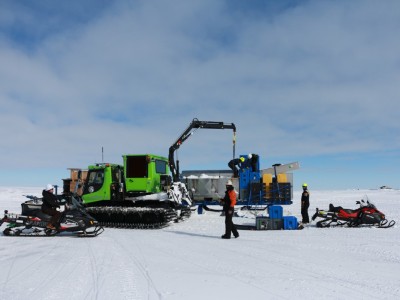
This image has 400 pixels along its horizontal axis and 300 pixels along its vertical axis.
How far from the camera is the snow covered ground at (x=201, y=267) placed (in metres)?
4.98

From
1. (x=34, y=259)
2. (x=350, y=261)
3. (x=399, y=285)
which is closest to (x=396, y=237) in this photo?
(x=350, y=261)

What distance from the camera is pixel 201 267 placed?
650 cm

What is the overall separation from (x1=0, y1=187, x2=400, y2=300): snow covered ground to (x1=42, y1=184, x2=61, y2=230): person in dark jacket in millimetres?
521

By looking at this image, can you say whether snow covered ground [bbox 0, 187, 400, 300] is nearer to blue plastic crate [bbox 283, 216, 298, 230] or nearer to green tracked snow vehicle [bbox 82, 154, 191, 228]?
blue plastic crate [bbox 283, 216, 298, 230]

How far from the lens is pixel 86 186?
571 inches

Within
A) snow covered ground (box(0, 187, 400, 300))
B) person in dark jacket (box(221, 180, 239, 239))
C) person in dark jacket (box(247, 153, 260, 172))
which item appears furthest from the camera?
person in dark jacket (box(247, 153, 260, 172))

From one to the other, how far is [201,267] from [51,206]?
6.24 m

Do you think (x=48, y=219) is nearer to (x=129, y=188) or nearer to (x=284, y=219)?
(x=129, y=188)

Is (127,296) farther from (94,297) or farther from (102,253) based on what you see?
(102,253)

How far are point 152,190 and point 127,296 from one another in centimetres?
967

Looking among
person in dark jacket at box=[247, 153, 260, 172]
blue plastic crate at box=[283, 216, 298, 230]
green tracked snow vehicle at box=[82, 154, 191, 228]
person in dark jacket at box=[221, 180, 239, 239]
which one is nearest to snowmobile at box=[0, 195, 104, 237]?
green tracked snow vehicle at box=[82, 154, 191, 228]

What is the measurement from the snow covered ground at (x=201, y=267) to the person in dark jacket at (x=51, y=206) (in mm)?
521

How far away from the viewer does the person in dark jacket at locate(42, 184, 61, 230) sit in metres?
10.7

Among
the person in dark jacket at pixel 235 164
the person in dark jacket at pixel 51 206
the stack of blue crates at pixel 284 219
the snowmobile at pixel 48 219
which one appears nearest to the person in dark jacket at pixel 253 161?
the person in dark jacket at pixel 235 164
